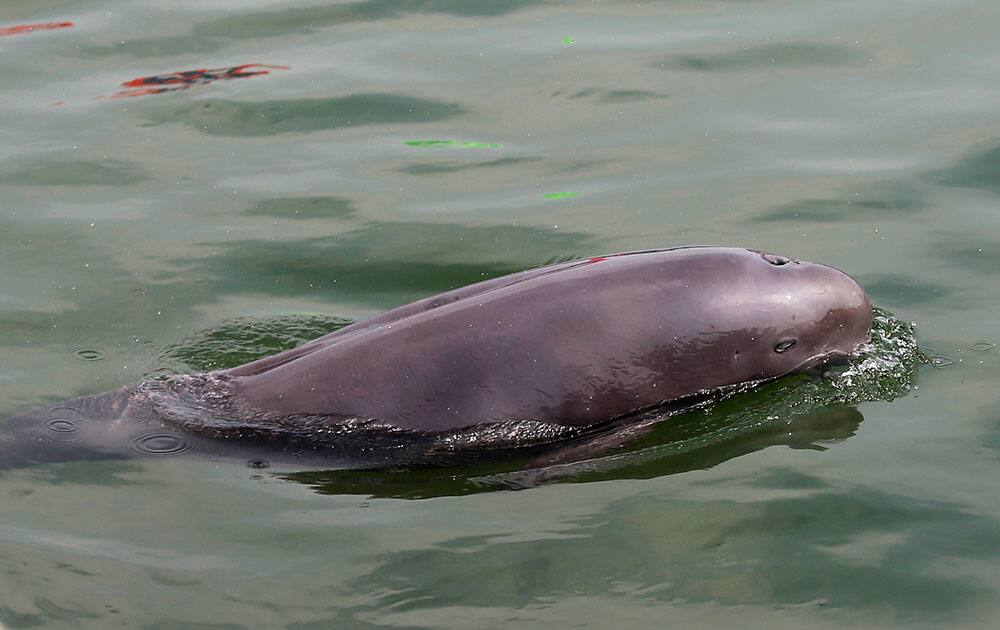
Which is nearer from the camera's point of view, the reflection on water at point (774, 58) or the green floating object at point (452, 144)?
the green floating object at point (452, 144)

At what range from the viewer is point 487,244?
35.3 ft

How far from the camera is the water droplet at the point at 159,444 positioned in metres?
8.13

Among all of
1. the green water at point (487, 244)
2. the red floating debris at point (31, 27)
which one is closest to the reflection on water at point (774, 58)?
the green water at point (487, 244)

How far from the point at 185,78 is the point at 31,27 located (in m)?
2.45

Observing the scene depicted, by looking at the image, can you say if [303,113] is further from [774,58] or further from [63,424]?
[63,424]

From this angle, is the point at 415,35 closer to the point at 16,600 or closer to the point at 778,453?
the point at 778,453

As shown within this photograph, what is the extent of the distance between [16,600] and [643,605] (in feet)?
9.38

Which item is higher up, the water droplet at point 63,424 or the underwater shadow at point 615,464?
the water droplet at point 63,424

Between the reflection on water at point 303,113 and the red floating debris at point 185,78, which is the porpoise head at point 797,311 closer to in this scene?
the reflection on water at point 303,113

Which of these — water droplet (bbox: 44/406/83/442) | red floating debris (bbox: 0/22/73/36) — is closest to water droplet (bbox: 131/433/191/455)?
water droplet (bbox: 44/406/83/442)

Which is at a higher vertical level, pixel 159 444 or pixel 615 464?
pixel 159 444

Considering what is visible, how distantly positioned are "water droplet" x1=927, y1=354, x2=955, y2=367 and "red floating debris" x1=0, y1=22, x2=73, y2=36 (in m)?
→ 10.0

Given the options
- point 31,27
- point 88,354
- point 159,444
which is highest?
point 31,27

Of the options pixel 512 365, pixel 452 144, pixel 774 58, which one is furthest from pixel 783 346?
pixel 774 58
